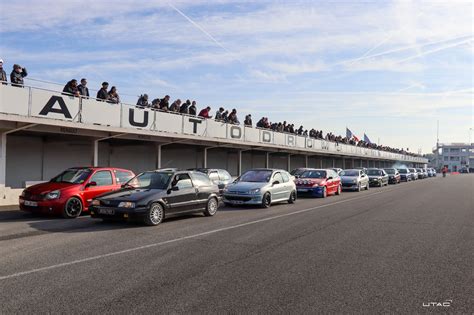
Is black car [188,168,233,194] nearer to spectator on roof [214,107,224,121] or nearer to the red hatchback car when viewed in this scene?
spectator on roof [214,107,224,121]

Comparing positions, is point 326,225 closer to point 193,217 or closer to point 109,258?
point 193,217

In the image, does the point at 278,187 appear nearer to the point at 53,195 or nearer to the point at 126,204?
the point at 126,204

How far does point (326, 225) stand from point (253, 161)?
87.9ft

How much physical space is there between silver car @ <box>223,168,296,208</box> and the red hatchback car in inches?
172

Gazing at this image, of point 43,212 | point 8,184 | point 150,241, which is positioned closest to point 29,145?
point 8,184

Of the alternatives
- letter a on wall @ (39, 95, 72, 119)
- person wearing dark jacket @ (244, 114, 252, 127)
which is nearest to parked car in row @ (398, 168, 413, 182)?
person wearing dark jacket @ (244, 114, 252, 127)

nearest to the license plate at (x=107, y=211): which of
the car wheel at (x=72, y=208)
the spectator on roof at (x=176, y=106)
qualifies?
the car wheel at (x=72, y=208)

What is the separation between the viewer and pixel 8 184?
18.4 metres

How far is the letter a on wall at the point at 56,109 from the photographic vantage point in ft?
50.2

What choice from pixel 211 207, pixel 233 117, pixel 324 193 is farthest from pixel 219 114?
pixel 211 207

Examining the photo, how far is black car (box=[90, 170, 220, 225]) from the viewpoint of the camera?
10.2 m

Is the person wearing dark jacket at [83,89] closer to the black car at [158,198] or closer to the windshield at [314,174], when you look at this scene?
the black car at [158,198]

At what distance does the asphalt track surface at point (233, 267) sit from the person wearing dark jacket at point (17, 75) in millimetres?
5442

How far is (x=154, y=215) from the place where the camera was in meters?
10.5
